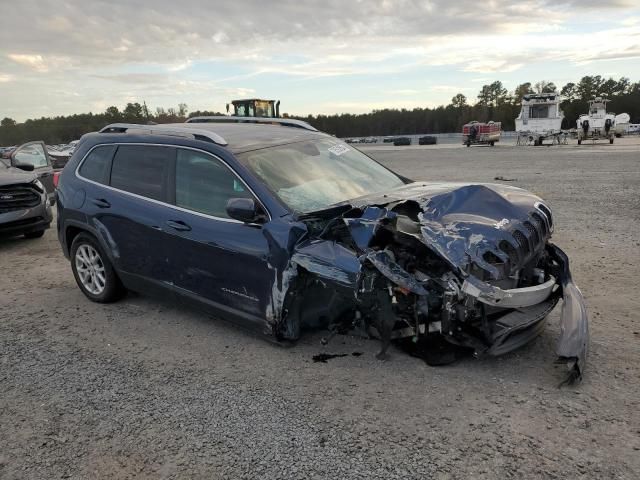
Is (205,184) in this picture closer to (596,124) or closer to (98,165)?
(98,165)

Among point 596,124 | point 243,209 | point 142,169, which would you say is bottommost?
point 243,209

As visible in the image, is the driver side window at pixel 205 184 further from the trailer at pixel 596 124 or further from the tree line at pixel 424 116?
the tree line at pixel 424 116

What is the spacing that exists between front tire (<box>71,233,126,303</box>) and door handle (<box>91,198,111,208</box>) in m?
0.39

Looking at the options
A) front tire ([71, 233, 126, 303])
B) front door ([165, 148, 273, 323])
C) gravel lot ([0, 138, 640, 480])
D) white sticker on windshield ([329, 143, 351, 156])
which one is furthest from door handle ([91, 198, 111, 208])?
white sticker on windshield ([329, 143, 351, 156])

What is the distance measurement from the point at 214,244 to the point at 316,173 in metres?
1.10

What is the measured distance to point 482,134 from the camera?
4641 centimetres

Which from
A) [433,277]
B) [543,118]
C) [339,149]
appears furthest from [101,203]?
[543,118]

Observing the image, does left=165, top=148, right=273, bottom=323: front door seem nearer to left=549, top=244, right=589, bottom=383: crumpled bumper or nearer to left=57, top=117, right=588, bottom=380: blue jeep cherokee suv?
left=57, top=117, right=588, bottom=380: blue jeep cherokee suv

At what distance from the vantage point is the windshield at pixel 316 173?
13.2 ft

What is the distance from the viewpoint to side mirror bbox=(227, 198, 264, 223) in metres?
3.72

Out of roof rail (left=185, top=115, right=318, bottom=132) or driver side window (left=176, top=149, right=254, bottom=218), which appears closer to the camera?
driver side window (left=176, top=149, right=254, bottom=218)

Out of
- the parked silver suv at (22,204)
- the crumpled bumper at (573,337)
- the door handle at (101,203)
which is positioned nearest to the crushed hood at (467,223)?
the crumpled bumper at (573,337)

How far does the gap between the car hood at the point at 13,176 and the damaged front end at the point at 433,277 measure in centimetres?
672

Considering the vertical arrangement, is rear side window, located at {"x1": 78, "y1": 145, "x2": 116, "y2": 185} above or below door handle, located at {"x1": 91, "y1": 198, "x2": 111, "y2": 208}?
above
